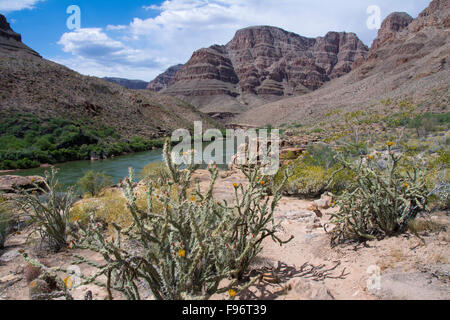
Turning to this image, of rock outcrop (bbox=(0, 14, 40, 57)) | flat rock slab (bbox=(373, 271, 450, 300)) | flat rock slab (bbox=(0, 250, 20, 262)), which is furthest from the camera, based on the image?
rock outcrop (bbox=(0, 14, 40, 57))

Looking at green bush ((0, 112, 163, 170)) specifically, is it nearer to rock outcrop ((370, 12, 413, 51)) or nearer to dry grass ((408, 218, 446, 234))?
dry grass ((408, 218, 446, 234))

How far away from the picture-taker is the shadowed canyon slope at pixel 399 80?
30953 millimetres

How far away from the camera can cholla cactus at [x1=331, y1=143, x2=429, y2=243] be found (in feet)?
12.0

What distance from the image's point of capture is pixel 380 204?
3.68m

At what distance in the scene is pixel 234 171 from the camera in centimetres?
1237

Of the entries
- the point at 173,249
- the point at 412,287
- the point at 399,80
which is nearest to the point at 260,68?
the point at 399,80

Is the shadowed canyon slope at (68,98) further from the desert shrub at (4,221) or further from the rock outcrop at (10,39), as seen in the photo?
the desert shrub at (4,221)

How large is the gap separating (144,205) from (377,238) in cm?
432

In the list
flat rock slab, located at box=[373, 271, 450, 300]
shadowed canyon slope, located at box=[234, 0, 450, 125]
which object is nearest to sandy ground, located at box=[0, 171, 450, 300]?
flat rock slab, located at box=[373, 271, 450, 300]

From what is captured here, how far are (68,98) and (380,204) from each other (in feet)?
121

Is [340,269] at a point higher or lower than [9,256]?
higher

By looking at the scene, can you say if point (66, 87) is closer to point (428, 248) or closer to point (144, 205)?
point (144, 205)

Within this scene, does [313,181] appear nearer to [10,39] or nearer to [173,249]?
[173,249]

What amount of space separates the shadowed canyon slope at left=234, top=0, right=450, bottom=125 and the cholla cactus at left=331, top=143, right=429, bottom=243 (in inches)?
928
